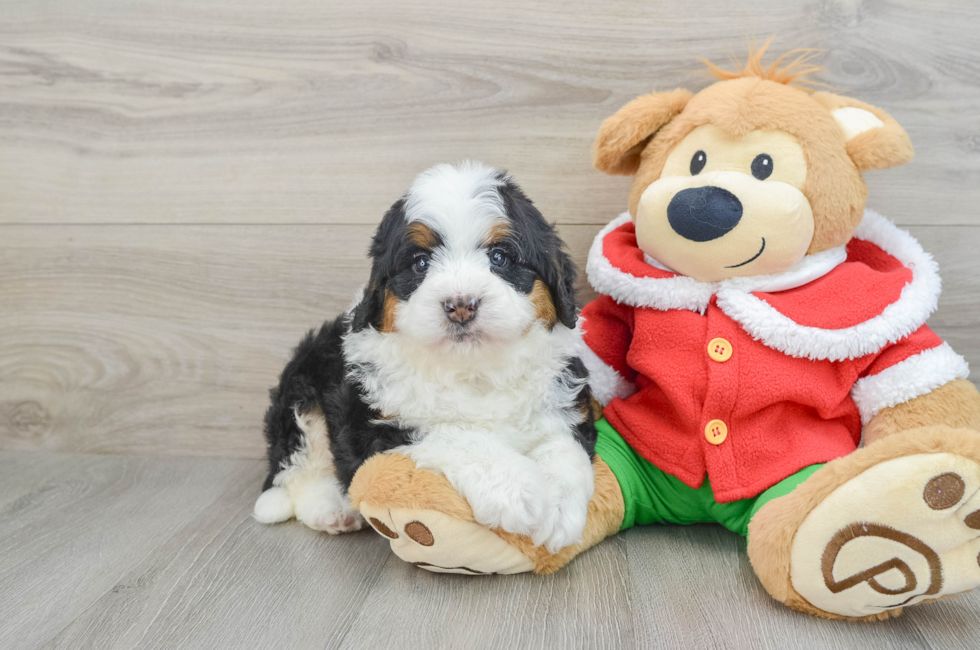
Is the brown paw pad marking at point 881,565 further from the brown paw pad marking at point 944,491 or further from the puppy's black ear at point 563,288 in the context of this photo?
the puppy's black ear at point 563,288

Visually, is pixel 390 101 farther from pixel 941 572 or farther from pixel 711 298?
pixel 941 572

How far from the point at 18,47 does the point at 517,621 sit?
6.73 feet

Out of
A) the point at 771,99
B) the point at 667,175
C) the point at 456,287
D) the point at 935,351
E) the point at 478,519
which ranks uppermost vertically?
the point at 771,99

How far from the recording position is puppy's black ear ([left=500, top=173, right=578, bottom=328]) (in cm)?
132

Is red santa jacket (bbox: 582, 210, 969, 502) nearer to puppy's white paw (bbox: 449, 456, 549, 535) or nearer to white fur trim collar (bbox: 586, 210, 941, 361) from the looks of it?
white fur trim collar (bbox: 586, 210, 941, 361)

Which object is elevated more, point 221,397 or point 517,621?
point 517,621

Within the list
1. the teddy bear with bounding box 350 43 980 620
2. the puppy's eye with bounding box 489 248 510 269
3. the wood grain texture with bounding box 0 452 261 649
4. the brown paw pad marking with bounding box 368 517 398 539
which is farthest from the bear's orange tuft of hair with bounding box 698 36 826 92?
the wood grain texture with bounding box 0 452 261 649

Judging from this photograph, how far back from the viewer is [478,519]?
4.01 feet

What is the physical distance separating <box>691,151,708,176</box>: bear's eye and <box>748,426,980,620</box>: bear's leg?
0.64 m

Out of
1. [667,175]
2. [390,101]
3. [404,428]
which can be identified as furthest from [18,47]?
[667,175]

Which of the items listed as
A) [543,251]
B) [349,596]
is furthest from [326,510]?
[543,251]

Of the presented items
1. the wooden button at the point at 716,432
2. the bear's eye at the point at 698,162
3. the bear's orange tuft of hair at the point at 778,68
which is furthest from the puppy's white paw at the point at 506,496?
the bear's orange tuft of hair at the point at 778,68

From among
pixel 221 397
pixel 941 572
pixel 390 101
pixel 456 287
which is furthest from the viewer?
pixel 221 397

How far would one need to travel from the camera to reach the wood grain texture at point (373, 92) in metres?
1.73
